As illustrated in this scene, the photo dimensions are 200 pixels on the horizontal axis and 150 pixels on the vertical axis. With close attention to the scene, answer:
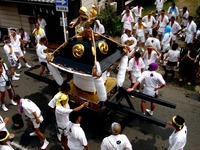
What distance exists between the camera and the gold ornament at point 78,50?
633cm

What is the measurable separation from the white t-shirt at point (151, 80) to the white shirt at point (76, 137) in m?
2.67

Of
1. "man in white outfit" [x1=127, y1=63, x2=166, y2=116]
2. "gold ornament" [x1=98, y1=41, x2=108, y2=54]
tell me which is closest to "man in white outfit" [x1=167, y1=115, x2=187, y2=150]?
"man in white outfit" [x1=127, y1=63, x2=166, y2=116]

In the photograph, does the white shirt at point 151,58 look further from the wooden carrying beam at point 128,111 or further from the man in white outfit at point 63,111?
the man in white outfit at point 63,111

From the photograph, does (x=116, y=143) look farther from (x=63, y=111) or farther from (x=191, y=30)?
(x=191, y=30)

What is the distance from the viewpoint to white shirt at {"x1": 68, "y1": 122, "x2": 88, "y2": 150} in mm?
5145

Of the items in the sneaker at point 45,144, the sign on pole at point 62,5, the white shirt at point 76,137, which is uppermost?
the sign on pole at point 62,5

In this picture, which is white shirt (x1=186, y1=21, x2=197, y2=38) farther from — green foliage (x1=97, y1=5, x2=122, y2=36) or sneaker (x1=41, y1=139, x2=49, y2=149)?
sneaker (x1=41, y1=139, x2=49, y2=149)

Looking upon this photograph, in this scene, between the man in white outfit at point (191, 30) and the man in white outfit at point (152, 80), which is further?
the man in white outfit at point (191, 30)

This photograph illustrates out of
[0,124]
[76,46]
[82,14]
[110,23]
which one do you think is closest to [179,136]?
[76,46]

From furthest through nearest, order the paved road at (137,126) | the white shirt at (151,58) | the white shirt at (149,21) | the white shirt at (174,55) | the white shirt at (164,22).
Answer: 1. the white shirt at (149,21)
2. the white shirt at (164,22)
3. the white shirt at (174,55)
4. the white shirt at (151,58)
5. the paved road at (137,126)

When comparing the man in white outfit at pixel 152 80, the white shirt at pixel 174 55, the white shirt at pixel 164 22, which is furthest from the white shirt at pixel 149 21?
the man in white outfit at pixel 152 80

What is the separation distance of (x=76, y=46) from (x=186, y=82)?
17.5 feet

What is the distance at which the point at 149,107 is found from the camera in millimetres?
8242

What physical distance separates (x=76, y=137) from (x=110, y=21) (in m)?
9.77
